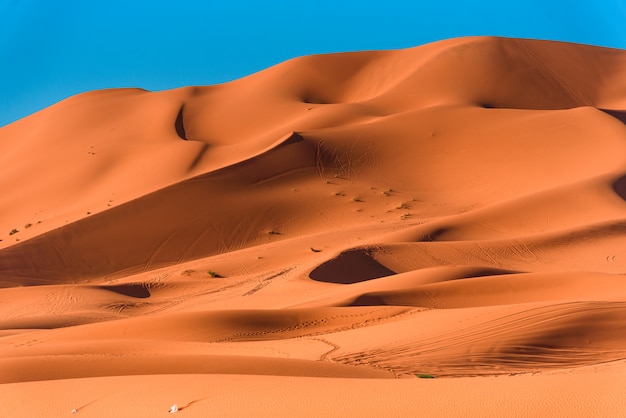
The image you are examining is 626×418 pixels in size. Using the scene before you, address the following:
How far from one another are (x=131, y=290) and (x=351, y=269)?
5633 mm

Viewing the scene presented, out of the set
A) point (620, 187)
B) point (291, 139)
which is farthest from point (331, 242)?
point (620, 187)

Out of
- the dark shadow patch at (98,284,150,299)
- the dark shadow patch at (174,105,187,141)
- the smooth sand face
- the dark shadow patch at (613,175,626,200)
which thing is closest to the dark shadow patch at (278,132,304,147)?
the smooth sand face

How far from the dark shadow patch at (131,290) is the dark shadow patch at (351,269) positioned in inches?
173

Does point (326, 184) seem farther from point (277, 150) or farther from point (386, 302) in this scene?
point (386, 302)

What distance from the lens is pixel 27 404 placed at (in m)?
7.57

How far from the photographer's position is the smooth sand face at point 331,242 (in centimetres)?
819

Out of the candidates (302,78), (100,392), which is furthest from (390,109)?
(100,392)

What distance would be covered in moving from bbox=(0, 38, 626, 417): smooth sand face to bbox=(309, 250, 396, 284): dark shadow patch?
57 mm

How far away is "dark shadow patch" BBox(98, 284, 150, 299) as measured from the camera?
72.4 ft

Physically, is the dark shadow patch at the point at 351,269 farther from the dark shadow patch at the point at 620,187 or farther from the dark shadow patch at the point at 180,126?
the dark shadow patch at the point at 180,126

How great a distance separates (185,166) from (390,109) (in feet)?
42.2

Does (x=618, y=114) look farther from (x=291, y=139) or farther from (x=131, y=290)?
(x=131, y=290)

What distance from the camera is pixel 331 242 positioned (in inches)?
1030

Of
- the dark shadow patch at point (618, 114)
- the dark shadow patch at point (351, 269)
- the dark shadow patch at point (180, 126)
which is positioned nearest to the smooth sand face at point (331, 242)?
the dark shadow patch at point (351, 269)
